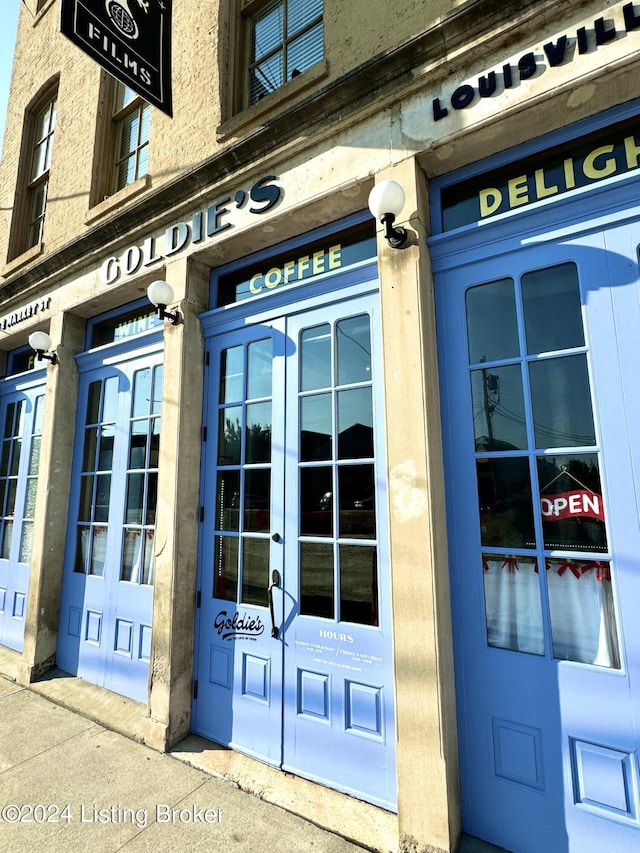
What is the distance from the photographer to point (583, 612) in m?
2.30

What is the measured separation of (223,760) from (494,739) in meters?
2.04

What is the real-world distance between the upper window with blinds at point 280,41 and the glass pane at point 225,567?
4.22 m

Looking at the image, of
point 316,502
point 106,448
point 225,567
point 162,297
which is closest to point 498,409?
point 316,502

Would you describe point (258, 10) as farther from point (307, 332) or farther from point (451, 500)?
point (451, 500)

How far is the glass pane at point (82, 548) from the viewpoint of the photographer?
4.89 m

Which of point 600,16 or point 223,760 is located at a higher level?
point 600,16

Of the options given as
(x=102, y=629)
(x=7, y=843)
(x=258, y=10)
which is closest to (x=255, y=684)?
(x=7, y=843)

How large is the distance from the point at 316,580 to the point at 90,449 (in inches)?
138

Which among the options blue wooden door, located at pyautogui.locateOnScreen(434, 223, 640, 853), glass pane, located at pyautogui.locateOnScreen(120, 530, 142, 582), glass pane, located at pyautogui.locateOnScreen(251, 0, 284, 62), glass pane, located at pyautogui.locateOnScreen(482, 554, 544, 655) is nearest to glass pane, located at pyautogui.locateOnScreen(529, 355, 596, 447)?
blue wooden door, located at pyautogui.locateOnScreen(434, 223, 640, 853)

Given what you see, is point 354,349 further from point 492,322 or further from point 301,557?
point 301,557

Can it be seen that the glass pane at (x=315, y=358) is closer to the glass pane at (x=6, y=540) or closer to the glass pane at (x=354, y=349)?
the glass pane at (x=354, y=349)

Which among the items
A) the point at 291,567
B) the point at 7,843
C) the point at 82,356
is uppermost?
the point at 82,356

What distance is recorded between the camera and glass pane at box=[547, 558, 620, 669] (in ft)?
7.37

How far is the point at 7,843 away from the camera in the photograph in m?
2.54
